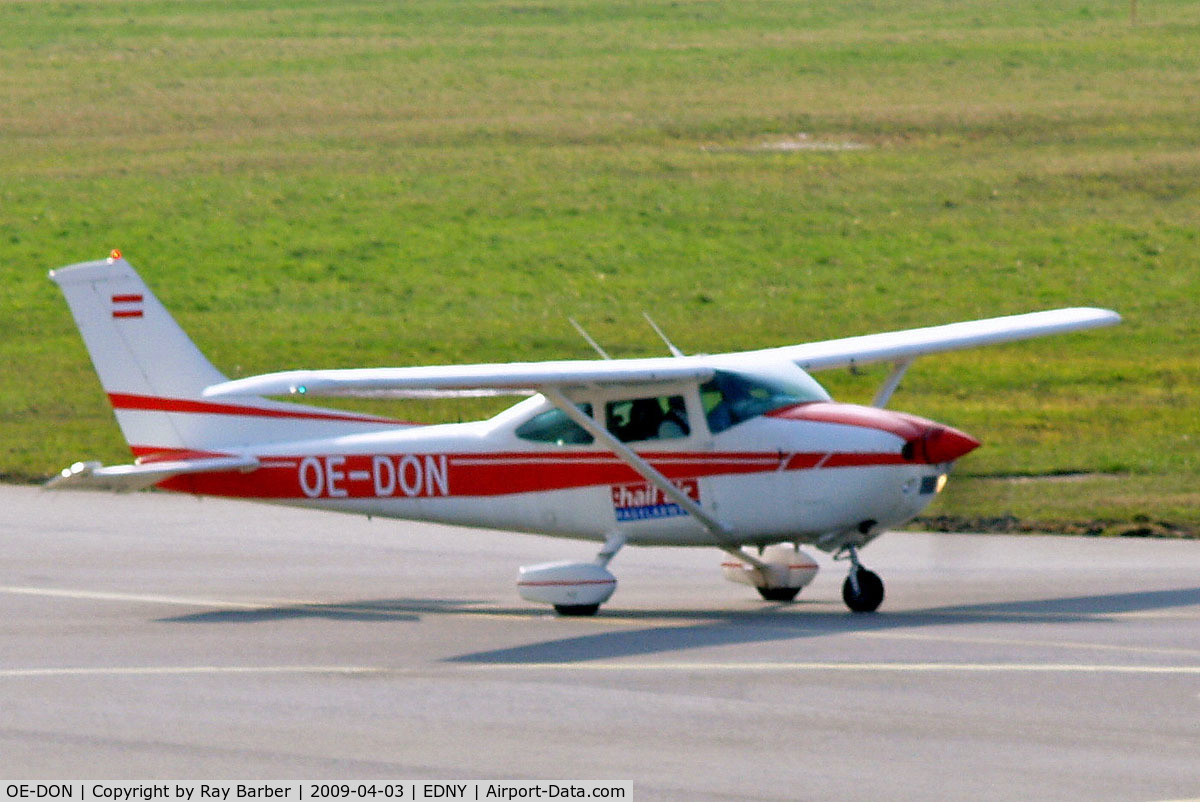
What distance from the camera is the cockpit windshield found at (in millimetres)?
15219

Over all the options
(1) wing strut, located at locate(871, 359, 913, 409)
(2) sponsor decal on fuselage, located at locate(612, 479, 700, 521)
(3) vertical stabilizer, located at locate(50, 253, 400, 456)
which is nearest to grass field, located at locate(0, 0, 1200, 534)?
(1) wing strut, located at locate(871, 359, 913, 409)

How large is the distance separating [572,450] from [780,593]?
204 cm

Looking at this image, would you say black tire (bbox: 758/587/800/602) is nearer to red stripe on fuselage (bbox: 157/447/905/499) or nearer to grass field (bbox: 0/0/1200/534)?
red stripe on fuselage (bbox: 157/447/905/499)

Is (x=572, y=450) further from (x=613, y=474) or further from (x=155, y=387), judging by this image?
(x=155, y=387)

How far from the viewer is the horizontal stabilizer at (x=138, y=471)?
1520 centimetres

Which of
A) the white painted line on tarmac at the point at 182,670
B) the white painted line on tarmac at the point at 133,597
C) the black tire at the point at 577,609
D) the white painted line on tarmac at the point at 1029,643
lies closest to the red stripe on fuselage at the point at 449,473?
the white painted line on tarmac at the point at 133,597

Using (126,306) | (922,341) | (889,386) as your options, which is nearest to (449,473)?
(126,306)

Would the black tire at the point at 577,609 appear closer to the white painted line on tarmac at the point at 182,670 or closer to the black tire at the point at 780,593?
the black tire at the point at 780,593

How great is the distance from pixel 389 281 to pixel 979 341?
2334 centimetres

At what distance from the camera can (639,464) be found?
15.1 meters

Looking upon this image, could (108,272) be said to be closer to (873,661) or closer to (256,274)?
(873,661)

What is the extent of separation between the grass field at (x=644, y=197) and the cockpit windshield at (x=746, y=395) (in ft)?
18.7

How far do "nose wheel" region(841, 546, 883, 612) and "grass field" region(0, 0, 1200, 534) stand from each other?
5516mm

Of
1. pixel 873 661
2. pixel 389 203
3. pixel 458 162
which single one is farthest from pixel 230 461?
pixel 458 162
